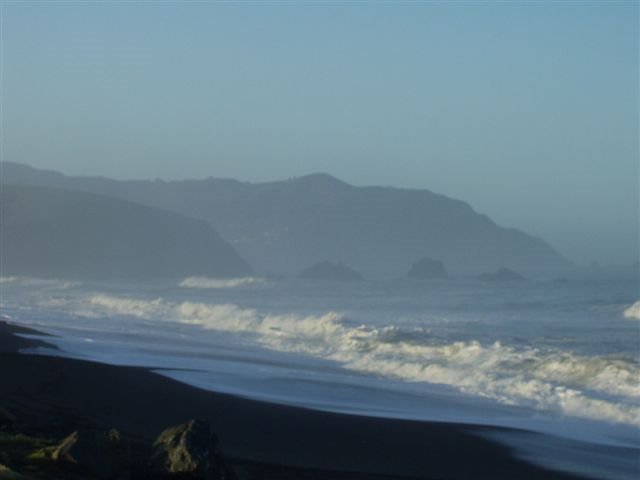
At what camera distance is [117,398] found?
13.9 m

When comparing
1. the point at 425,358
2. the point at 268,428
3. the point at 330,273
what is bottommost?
the point at 268,428

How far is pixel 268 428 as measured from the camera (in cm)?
1237

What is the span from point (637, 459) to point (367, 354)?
38.4ft

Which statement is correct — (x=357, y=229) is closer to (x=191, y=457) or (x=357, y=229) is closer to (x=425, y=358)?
(x=425, y=358)

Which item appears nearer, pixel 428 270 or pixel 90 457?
pixel 90 457

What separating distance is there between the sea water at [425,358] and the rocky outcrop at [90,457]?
4.74m

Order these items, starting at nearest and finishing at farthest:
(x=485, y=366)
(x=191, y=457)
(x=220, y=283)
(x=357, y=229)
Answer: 1. (x=191, y=457)
2. (x=485, y=366)
3. (x=220, y=283)
4. (x=357, y=229)

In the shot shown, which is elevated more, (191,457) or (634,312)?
(634,312)

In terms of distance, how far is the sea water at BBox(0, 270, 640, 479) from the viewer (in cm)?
1419

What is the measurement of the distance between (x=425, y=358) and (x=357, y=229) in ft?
353

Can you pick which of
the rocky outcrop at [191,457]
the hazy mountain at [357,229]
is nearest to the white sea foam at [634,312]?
the rocky outcrop at [191,457]

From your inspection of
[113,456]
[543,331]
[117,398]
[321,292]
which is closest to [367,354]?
[543,331]

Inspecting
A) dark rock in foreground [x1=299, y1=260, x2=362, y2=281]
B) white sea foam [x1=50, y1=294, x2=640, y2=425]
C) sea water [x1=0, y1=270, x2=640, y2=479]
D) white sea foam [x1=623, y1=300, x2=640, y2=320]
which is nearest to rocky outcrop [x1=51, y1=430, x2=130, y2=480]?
sea water [x1=0, y1=270, x2=640, y2=479]

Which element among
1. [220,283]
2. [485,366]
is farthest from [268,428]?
[220,283]
